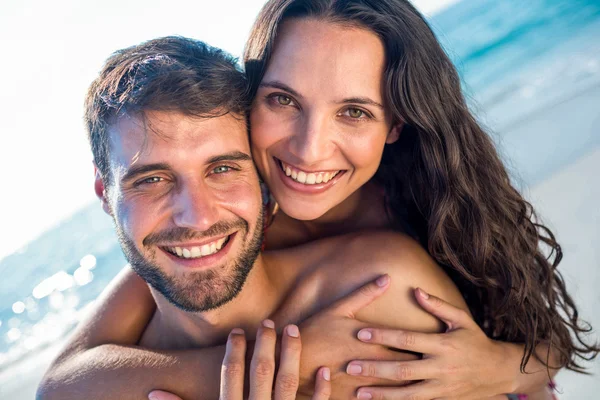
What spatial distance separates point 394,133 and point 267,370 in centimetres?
127

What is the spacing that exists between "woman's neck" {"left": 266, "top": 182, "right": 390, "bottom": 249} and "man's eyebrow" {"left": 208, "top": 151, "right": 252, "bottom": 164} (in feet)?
3.09

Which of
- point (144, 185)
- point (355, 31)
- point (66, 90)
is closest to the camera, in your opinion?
point (144, 185)

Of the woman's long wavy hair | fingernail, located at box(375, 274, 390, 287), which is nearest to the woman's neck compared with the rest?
the woman's long wavy hair

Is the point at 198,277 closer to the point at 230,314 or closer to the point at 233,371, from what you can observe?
the point at 230,314

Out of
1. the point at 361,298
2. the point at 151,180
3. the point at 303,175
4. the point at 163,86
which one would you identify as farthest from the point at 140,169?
the point at 361,298

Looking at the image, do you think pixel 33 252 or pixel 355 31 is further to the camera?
pixel 33 252

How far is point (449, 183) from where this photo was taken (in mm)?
2727

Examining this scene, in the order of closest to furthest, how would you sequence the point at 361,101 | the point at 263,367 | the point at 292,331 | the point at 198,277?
the point at 263,367 → the point at 292,331 → the point at 198,277 → the point at 361,101

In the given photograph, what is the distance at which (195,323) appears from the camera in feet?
8.30

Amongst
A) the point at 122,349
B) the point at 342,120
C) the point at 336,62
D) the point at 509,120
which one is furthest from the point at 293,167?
the point at 509,120

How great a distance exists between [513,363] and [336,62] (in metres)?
1.53

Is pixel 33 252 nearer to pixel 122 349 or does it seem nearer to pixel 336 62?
pixel 122 349

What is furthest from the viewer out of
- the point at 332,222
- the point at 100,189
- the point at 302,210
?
the point at 332,222

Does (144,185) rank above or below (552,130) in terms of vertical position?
above
